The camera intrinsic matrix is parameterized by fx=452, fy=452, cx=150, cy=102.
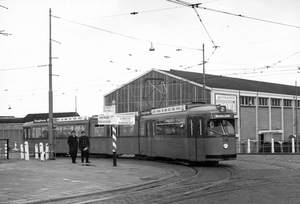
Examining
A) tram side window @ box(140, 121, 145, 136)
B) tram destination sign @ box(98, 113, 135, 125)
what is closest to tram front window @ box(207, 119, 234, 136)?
tram destination sign @ box(98, 113, 135, 125)

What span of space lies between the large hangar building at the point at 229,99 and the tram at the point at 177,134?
2407 cm

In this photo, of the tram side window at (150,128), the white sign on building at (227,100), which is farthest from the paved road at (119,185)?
the white sign on building at (227,100)

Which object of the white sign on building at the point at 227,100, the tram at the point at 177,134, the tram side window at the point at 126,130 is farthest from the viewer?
the white sign on building at the point at 227,100

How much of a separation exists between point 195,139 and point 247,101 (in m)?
40.4

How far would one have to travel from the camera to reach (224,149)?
20438 millimetres

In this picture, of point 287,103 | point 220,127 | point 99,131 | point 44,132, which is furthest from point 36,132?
point 287,103

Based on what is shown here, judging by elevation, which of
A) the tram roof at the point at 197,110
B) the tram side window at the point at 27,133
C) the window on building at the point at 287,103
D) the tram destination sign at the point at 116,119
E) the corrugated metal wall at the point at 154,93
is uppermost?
the corrugated metal wall at the point at 154,93

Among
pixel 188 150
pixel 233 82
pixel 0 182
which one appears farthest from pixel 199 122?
pixel 233 82

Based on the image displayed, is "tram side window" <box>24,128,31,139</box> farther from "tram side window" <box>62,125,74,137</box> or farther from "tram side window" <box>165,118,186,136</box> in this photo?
"tram side window" <box>165,118,186,136</box>

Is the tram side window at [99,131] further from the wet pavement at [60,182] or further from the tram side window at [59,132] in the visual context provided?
the wet pavement at [60,182]

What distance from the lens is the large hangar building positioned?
188 ft

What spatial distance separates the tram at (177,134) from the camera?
20516 mm

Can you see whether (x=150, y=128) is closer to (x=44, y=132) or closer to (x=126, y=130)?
(x=126, y=130)

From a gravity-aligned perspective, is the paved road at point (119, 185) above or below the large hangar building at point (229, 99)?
below
